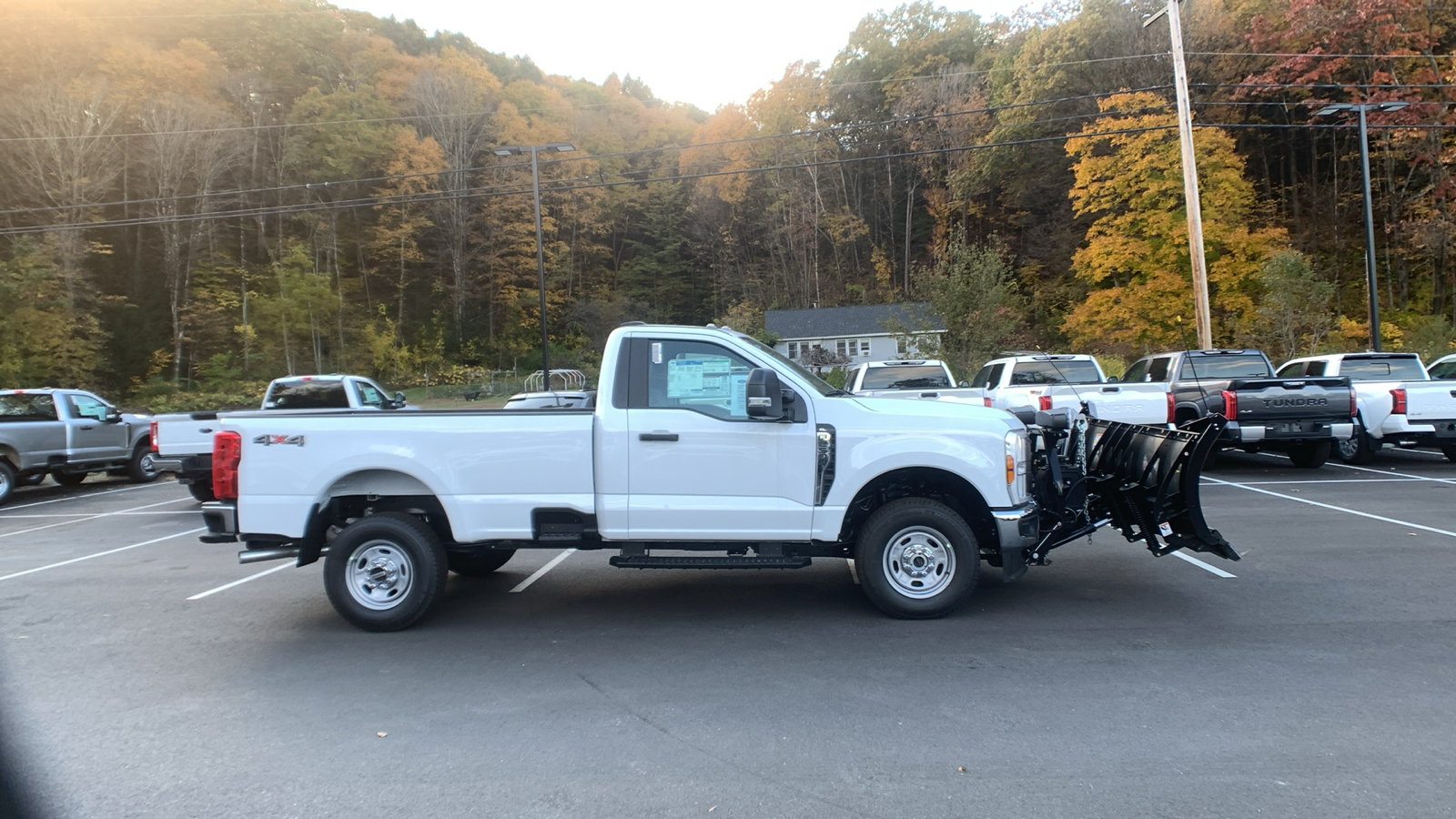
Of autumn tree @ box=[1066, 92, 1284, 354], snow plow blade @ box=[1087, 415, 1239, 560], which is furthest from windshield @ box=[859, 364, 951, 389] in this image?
autumn tree @ box=[1066, 92, 1284, 354]

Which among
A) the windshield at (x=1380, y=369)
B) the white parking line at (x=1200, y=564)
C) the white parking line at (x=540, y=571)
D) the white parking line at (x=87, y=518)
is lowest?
the white parking line at (x=1200, y=564)

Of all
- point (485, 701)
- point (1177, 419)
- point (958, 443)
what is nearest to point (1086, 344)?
point (1177, 419)

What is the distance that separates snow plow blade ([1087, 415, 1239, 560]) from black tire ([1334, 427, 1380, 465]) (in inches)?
358

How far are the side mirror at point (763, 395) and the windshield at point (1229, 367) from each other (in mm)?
11762

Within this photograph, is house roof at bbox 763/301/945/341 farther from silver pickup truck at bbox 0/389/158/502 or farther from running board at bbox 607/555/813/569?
running board at bbox 607/555/813/569

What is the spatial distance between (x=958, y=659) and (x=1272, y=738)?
1.70 meters

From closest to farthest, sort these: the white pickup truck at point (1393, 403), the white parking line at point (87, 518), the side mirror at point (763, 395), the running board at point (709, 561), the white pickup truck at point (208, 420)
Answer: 1. the side mirror at point (763, 395)
2. the running board at point (709, 561)
3. the white pickup truck at point (208, 420)
4. the white parking line at point (87, 518)
5. the white pickup truck at point (1393, 403)

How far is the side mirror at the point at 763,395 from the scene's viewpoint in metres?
5.88

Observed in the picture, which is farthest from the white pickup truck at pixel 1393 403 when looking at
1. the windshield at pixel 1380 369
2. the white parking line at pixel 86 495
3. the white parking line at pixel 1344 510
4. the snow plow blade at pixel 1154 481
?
the white parking line at pixel 86 495

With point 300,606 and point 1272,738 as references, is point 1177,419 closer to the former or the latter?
point 1272,738

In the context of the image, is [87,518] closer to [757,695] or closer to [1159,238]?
[757,695]

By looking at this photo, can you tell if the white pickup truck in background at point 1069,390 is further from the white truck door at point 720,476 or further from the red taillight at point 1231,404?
the white truck door at point 720,476

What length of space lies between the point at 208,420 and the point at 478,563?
22.2 ft

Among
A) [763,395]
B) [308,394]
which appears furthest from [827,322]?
[763,395]
